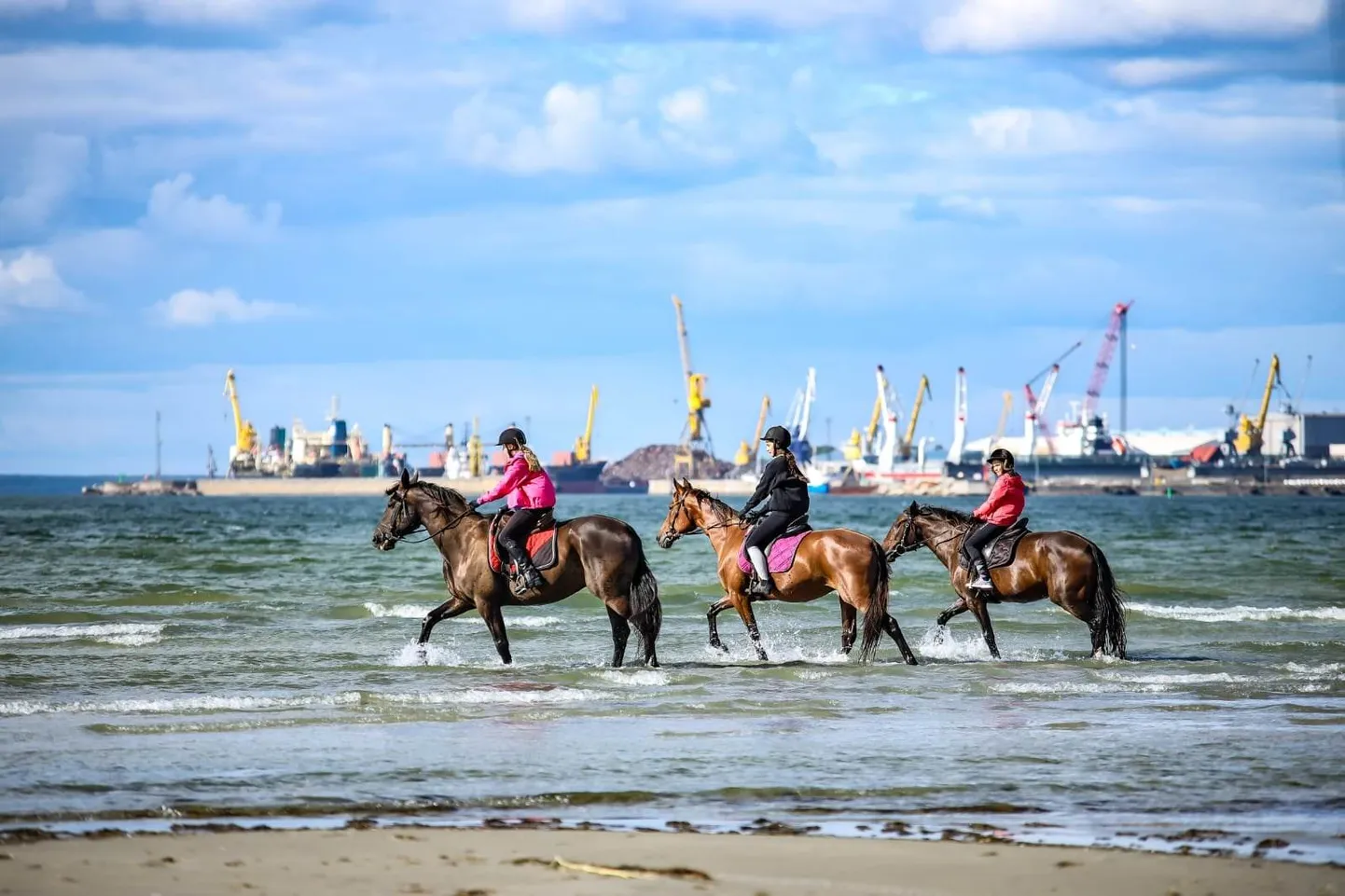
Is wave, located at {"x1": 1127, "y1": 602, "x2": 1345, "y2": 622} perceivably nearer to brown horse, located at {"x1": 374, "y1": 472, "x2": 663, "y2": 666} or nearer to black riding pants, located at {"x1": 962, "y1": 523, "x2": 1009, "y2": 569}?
black riding pants, located at {"x1": 962, "y1": 523, "x2": 1009, "y2": 569}

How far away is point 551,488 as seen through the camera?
1551 cm

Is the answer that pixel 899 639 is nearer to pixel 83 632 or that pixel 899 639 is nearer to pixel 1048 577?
pixel 1048 577

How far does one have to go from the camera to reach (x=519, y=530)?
15.1 m

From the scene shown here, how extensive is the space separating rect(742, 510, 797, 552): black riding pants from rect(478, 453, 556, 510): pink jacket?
195 centimetres

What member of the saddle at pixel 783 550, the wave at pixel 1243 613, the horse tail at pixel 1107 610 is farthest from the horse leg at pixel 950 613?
the wave at pixel 1243 613

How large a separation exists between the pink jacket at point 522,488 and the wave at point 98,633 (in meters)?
5.97

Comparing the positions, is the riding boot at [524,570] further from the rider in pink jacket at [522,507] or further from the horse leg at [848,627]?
the horse leg at [848,627]

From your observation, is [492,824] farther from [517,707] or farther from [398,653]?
[398,653]

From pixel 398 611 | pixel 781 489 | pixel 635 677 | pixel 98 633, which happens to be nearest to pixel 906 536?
pixel 781 489

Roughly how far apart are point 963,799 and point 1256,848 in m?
1.68

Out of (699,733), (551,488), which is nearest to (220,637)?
(551,488)

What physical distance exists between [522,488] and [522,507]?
6.9 inches

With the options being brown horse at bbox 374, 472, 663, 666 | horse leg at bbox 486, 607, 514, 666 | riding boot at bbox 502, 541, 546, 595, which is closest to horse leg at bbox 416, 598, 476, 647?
brown horse at bbox 374, 472, 663, 666

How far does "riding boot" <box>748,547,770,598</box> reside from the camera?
52.1 ft
